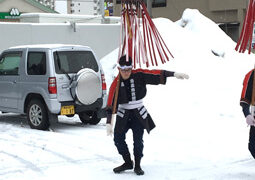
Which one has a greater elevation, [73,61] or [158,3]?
[158,3]

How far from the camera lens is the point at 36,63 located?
10281 millimetres

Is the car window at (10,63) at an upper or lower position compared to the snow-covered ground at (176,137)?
upper

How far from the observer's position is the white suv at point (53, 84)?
32.5 ft

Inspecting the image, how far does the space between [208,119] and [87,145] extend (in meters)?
3.60

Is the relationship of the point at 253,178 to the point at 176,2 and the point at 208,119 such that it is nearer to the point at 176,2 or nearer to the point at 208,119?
the point at 208,119

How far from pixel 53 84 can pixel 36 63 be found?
2.49 feet

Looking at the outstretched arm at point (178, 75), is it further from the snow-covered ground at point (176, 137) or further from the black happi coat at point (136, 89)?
the snow-covered ground at point (176, 137)

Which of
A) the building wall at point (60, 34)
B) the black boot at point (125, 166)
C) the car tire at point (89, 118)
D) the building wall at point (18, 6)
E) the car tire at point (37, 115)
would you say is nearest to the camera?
the black boot at point (125, 166)

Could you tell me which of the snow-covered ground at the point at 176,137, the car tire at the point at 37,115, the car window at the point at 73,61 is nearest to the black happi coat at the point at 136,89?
the snow-covered ground at the point at 176,137

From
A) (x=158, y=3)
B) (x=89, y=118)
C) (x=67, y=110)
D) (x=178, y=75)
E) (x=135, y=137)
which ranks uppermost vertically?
(x=158, y=3)

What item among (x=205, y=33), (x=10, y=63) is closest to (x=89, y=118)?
(x=10, y=63)

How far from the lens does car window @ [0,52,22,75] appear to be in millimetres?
10812

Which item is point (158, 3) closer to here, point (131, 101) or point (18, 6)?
point (18, 6)

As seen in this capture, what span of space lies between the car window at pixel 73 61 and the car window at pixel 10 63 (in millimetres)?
1117
